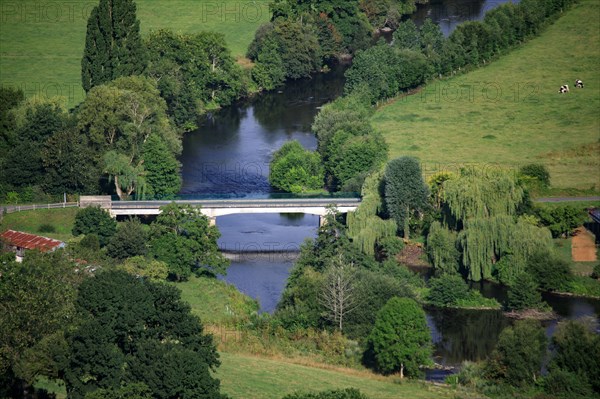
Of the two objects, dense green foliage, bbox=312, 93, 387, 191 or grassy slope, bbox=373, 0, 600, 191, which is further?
grassy slope, bbox=373, 0, 600, 191

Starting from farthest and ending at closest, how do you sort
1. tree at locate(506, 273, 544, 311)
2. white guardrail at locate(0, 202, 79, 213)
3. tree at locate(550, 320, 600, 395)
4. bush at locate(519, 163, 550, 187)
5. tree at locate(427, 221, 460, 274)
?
bush at locate(519, 163, 550, 187)
white guardrail at locate(0, 202, 79, 213)
tree at locate(427, 221, 460, 274)
tree at locate(506, 273, 544, 311)
tree at locate(550, 320, 600, 395)

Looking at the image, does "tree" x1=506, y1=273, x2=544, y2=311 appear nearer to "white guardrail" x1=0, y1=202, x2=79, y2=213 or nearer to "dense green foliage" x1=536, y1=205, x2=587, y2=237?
"dense green foliage" x1=536, y1=205, x2=587, y2=237

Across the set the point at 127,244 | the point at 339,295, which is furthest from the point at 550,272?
the point at 127,244

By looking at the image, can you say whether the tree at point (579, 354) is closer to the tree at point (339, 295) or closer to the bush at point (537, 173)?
the tree at point (339, 295)

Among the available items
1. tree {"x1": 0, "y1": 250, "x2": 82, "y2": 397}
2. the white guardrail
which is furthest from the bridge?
tree {"x1": 0, "y1": 250, "x2": 82, "y2": 397}

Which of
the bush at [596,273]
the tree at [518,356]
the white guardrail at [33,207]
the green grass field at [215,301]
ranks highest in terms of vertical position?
the white guardrail at [33,207]

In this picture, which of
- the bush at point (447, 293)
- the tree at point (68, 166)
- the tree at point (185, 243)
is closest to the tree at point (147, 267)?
the tree at point (185, 243)

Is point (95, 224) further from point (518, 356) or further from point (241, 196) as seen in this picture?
point (518, 356)
